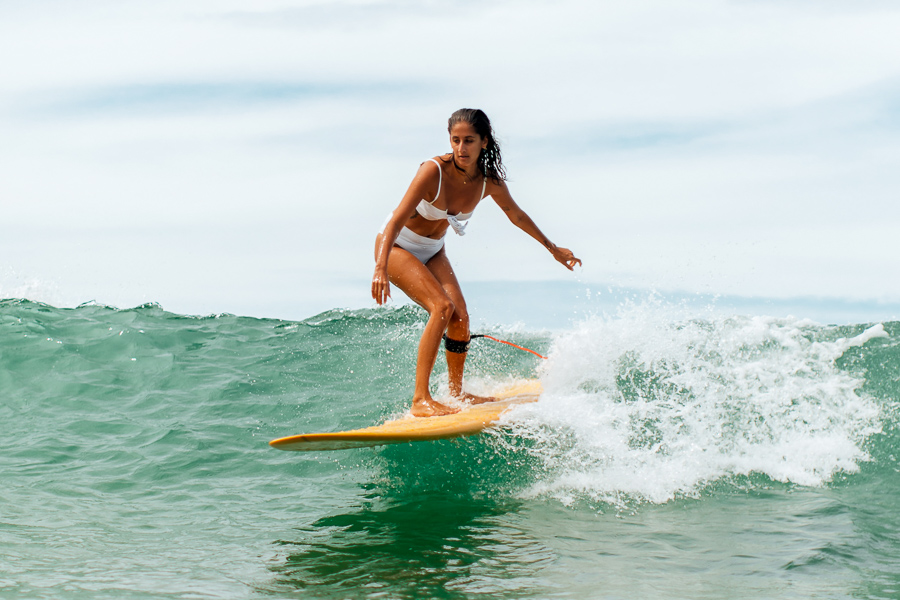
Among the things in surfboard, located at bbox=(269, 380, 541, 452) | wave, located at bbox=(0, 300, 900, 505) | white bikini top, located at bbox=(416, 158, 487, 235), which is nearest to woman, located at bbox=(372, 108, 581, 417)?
white bikini top, located at bbox=(416, 158, 487, 235)

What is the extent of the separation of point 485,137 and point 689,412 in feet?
8.86

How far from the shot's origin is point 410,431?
4633mm

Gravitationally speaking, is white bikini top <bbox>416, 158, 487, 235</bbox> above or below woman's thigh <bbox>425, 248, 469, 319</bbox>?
above

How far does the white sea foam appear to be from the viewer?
5.00 meters

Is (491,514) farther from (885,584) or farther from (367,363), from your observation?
(367,363)

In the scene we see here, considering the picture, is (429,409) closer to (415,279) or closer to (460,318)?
(460,318)

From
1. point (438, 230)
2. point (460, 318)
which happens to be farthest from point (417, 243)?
point (460, 318)

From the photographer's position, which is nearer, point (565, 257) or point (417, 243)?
point (417, 243)

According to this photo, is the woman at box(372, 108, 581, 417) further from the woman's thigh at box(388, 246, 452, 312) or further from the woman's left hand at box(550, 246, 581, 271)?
the woman's left hand at box(550, 246, 581, 271)

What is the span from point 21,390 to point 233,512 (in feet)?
14.1

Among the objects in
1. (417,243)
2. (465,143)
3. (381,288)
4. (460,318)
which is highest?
(465,143)

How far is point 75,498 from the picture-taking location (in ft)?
17.1

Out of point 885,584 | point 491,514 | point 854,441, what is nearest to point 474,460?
point 491,514

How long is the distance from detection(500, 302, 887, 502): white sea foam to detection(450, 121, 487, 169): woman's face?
Answer: 1773 mm
